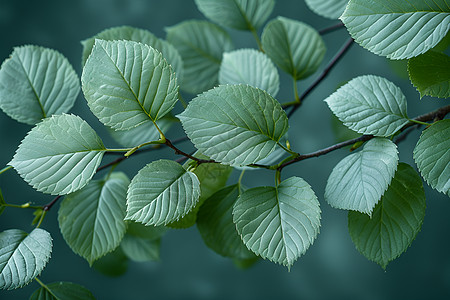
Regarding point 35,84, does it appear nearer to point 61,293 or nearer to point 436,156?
point 61,293

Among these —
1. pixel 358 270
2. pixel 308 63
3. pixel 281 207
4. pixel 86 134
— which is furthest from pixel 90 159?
pixel 358 270

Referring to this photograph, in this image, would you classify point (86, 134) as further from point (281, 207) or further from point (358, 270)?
point (358, 270)

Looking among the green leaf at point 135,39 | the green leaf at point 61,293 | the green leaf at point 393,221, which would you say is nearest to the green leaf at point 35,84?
the green leaf at point 135,39

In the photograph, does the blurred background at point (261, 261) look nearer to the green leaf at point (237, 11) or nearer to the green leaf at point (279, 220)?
the green leaf at point (237, 11)

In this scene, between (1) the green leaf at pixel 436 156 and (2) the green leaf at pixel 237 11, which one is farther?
(2) the green leaf at pixel 237 11

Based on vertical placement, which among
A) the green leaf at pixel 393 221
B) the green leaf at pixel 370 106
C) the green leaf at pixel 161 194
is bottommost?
the green leaf at pixel 393 221
